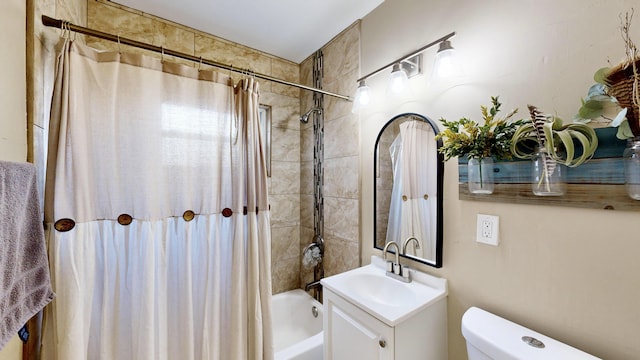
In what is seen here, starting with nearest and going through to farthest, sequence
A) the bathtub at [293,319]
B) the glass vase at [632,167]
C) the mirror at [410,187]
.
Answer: the glass vase at [632,167] → the mirror at [410,187] → the bathtub at [293,319]

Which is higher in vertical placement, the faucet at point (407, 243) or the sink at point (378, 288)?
the faucet at point (407, 243)

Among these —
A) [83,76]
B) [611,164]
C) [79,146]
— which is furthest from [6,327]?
[611,164]

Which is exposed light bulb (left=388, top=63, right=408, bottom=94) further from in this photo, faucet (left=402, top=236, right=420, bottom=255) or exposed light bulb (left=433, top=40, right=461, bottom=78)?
faucet (left=402, top=236, right=420, bottom=255)

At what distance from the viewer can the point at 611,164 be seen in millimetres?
749

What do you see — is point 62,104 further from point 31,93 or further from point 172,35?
point 172,35

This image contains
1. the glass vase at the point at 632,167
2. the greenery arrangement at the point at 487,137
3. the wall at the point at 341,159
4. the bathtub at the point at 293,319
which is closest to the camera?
the glass vase at the point at 632,167

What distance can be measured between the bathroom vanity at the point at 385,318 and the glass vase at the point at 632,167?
2.50 ft

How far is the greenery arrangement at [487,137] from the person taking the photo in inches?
36.7

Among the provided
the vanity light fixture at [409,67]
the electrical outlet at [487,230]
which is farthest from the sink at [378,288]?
the vanity light fixture at [409,67]

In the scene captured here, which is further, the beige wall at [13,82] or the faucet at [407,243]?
the faucet at [407,243]

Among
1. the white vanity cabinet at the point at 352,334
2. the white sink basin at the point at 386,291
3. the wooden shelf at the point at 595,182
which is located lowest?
the white vanity cabinet at the point at 352,334

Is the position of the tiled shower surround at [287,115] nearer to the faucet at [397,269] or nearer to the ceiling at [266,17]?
the ceiling at [266,17]

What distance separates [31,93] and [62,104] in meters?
0.11

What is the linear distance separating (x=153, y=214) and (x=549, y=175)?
1616 mm
